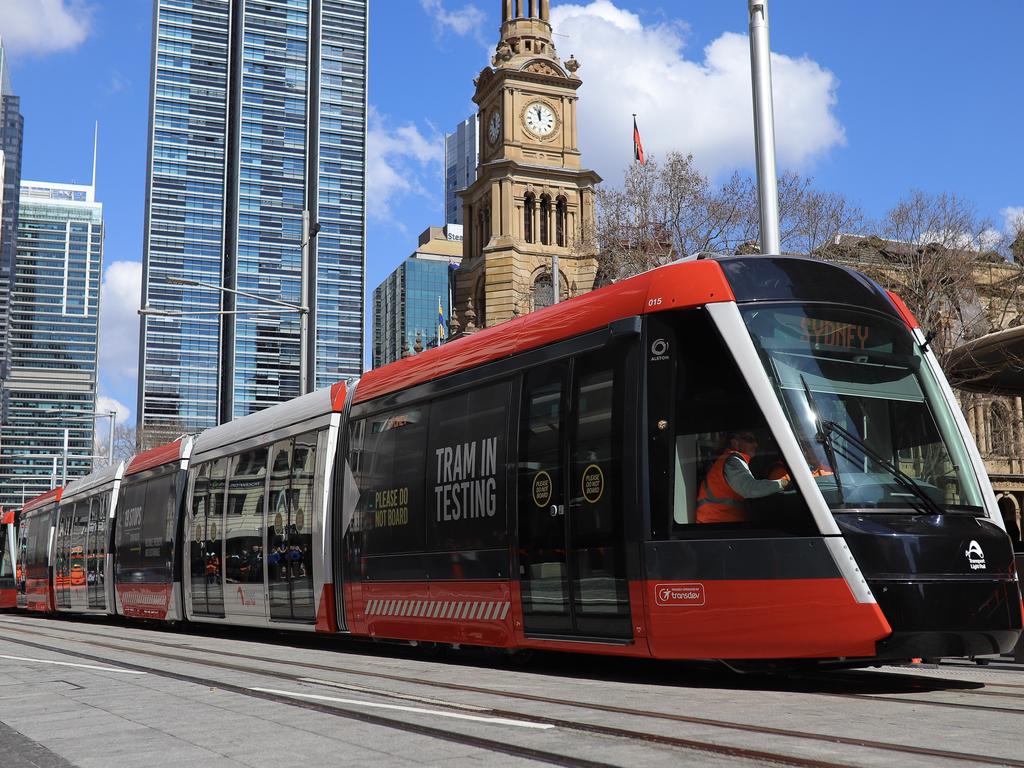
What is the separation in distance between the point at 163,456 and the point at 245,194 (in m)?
154

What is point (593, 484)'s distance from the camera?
9.48 metres

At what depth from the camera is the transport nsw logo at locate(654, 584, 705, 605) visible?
8.52 m

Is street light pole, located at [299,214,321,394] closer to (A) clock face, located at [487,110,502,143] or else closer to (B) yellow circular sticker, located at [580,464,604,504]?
(B) yellow circular sticker, located at [580,464,604,504]

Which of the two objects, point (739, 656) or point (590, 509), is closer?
point (739, 656)

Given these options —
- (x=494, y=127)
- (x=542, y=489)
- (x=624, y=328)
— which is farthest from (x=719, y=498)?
(x=494, y=127)

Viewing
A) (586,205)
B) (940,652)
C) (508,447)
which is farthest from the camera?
(586,205)

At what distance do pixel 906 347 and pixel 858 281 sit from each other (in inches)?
26.3

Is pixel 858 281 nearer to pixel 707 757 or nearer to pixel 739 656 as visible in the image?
pixel 739 656

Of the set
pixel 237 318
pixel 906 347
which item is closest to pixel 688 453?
pixel 906 347

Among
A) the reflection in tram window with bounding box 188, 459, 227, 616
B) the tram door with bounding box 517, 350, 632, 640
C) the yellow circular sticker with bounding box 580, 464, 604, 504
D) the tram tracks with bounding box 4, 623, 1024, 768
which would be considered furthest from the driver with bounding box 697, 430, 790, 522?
the reflection in tram window with bounding box 188, 459, 227, 616

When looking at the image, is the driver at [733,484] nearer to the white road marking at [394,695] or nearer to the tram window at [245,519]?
the white road marking at [394,695]

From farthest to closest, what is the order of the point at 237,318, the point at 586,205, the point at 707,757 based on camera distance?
the point at 237,318 < the point at 586,205 < the point at 707,757

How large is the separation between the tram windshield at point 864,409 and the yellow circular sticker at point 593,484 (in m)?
1.71

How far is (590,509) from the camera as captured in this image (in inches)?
373
